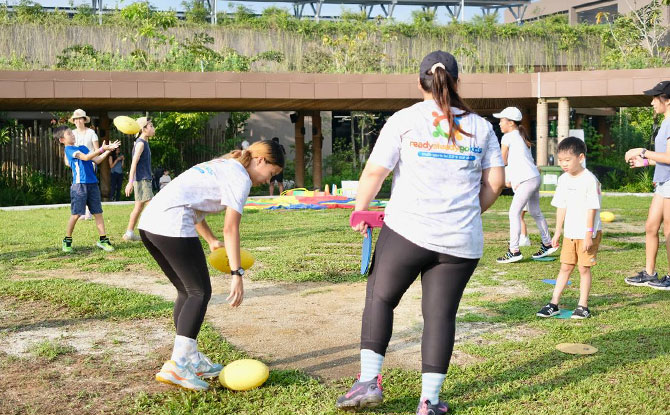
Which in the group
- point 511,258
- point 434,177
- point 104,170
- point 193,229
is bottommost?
point 511,258

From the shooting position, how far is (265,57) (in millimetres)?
26453

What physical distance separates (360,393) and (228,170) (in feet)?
4.79

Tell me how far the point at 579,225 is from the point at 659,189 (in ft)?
6.13

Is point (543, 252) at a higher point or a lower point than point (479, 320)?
higher

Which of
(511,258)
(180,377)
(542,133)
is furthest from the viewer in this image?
(542,133)

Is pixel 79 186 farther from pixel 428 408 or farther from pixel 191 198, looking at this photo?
pixel 428 408

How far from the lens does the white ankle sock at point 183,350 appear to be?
4422mm

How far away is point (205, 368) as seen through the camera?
15.1 feet

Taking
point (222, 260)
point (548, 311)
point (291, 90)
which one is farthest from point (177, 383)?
point (291, 90)

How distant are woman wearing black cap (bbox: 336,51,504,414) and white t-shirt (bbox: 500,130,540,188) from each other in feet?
17.9

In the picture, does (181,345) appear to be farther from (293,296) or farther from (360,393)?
(293,296)

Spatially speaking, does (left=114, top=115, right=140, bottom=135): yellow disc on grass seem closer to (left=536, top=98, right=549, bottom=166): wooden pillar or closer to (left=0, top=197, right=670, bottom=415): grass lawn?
(left=0, top=197, right=670, bottom=415): grass lawn

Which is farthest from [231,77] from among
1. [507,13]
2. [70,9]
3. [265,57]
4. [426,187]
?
[507,13]

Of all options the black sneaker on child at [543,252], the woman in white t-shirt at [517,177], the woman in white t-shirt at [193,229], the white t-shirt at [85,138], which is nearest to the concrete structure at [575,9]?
the white t-shirt at [85,138]
